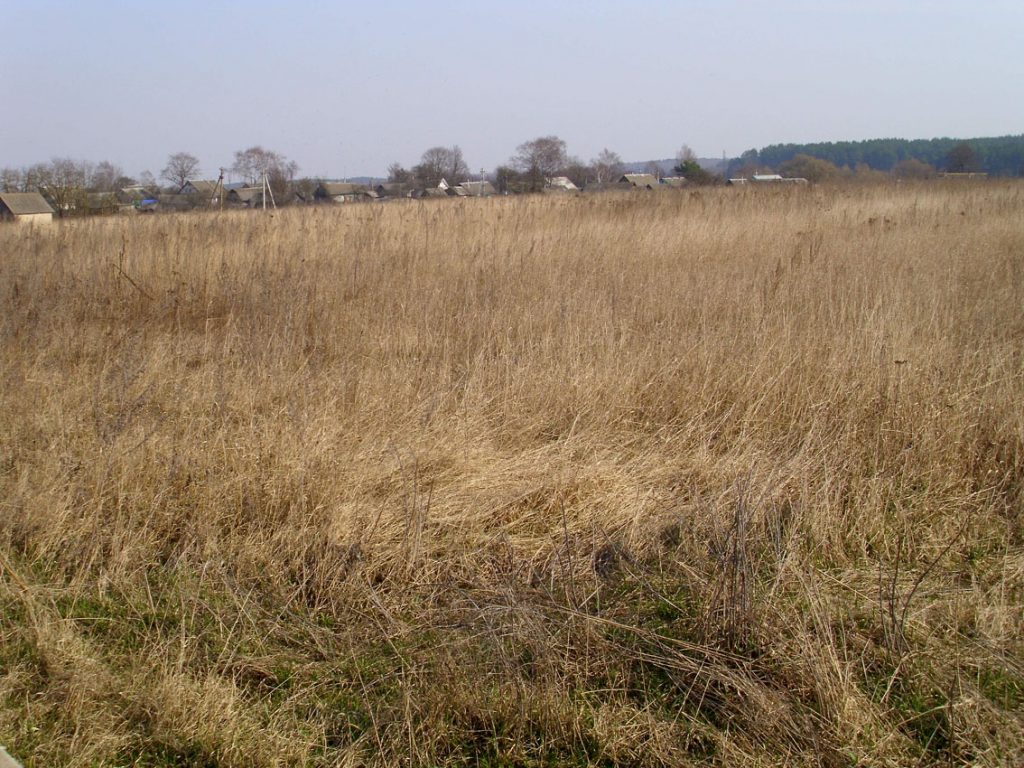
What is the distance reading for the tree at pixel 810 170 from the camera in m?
22.7

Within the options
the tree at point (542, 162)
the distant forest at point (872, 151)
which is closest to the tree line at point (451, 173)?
the tree at point (542, 162)

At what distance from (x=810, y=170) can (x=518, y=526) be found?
24.1 metres

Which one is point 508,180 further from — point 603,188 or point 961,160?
point 961,160

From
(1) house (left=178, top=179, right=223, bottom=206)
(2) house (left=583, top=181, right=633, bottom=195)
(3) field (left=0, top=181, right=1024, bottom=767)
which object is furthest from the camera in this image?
(2) house (left=583, top=181, right=633, bottom=195)

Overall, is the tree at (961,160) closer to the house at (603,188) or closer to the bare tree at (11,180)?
the house at (603,188)

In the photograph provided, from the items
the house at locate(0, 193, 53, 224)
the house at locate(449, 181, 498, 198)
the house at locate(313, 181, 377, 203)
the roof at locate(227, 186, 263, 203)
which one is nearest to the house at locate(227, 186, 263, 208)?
the roof at locate(227, 186, 263, 203)

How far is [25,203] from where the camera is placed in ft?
56.2

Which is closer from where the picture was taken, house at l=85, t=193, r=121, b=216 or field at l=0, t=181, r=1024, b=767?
field at l=0, t=181, r=1024, b=767

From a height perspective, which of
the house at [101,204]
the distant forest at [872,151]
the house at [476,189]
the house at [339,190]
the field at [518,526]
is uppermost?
the distant forest at [872,151]

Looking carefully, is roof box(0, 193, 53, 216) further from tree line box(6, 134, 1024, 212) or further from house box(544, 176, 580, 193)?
house box(544, 176, 580, 193)

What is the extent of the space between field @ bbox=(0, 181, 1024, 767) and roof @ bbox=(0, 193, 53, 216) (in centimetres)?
1173

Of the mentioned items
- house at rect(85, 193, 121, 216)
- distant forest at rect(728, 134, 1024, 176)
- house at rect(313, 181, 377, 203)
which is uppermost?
distant forest at rect(728, 134, 1024, 176)

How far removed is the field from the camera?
229 cm

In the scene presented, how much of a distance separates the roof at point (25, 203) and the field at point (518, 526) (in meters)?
11.7
